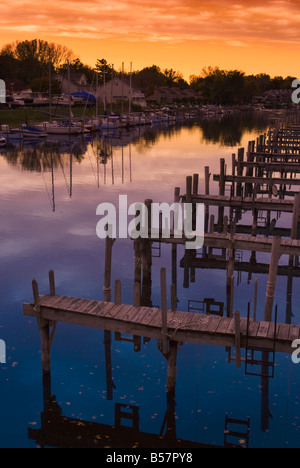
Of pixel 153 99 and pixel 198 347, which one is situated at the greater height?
pixel 153 99

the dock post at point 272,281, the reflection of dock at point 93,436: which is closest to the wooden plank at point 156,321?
the reflection of dock at point 93,436

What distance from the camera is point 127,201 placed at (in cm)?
4169

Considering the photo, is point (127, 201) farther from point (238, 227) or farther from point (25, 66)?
point (25, 66)

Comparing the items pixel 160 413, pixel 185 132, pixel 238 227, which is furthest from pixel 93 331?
pixel 185 132

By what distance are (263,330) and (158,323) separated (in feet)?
9.17

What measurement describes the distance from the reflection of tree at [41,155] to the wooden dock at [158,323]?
42733 millimetres

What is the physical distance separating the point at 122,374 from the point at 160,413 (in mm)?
2239

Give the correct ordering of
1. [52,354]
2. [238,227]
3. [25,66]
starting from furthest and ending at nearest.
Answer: [25,66], [238,227], [52,354]

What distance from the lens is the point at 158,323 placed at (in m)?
14.9

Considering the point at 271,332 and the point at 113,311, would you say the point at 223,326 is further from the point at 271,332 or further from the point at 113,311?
the point at 113,311

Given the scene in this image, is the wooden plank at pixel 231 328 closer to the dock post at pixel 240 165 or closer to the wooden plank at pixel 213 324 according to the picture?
the wooden plank at pixel 213 324

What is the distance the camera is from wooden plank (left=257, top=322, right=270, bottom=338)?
1443 centimetres
